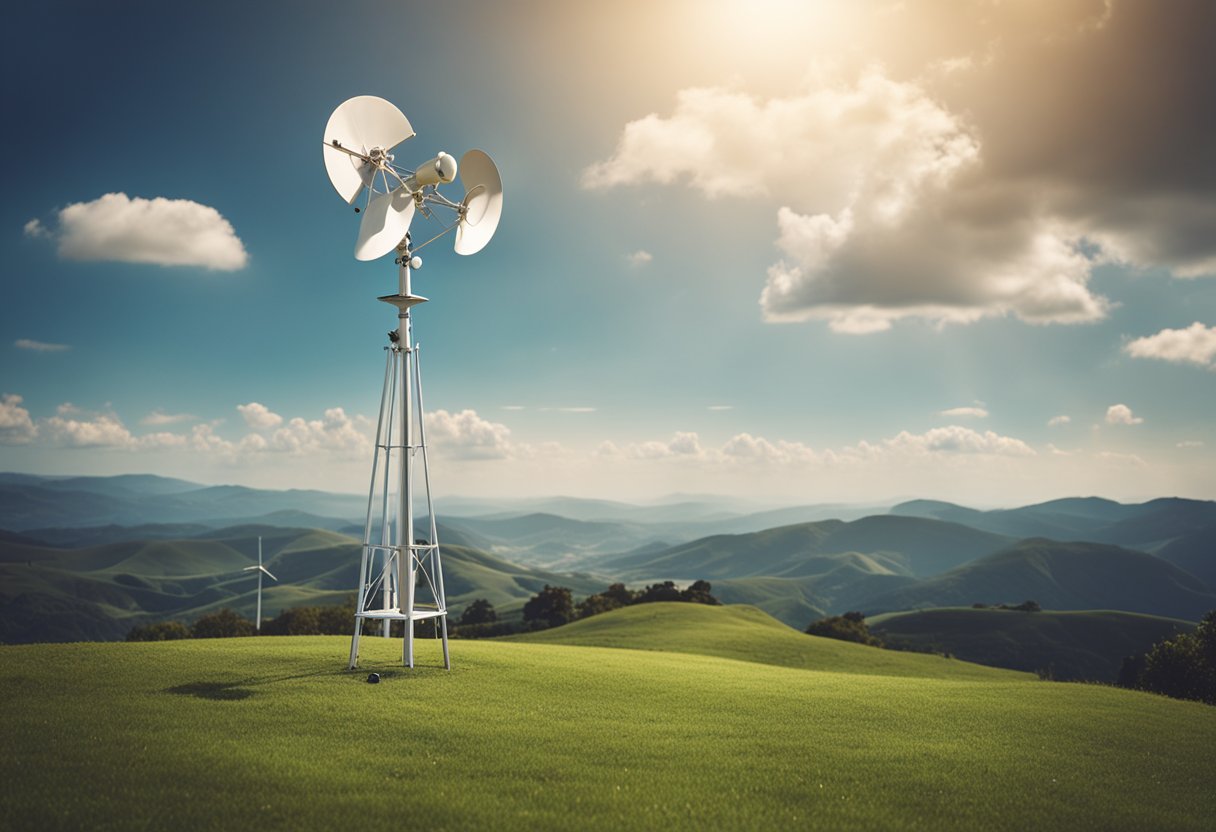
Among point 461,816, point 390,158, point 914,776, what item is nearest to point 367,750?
point 461,816

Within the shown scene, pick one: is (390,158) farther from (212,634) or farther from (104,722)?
(212,634)

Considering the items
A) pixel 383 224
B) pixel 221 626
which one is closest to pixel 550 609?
pixel 221 626

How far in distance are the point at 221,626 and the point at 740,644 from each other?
6853 centimetres

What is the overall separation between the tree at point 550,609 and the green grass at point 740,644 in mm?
40444

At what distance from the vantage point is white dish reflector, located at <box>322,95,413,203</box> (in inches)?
1091

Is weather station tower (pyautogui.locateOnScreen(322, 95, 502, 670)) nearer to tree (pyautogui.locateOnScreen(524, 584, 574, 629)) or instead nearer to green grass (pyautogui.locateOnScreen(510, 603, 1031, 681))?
green grass (pyautogui.locateOnScreen(510, 603, 1031, 681))

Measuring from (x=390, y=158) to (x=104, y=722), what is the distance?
70.6ft

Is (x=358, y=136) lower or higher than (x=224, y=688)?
higher

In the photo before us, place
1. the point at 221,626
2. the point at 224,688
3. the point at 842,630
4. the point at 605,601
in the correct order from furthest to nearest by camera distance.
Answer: the point at 605,601
the point at 842,630
the point at 221,626
the point at 224,688

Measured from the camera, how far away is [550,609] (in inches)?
4715

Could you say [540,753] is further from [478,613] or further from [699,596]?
[478,613]

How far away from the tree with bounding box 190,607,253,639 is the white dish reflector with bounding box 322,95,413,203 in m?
79.2

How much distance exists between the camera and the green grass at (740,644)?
190 feet

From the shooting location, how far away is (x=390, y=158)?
29.0 m
